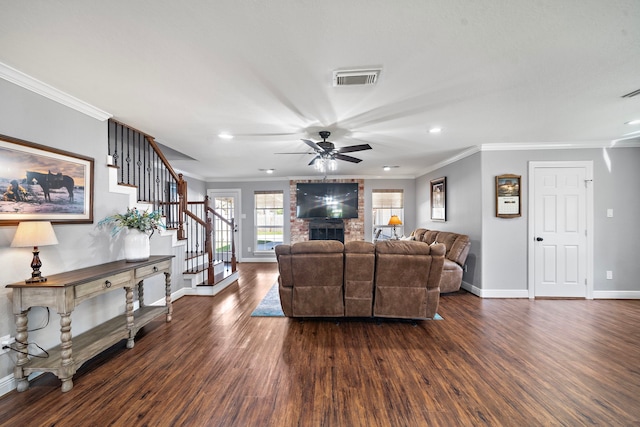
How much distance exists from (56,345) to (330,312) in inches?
104

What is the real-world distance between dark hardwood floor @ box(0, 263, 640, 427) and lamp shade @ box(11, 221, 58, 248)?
1.17m

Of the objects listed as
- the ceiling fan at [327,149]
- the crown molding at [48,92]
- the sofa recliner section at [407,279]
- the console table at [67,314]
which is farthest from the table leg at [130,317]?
the sofa recliner section at [407,279]

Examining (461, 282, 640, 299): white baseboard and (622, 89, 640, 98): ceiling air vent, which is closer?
(622, 89, 640, 98): ceiling air vent

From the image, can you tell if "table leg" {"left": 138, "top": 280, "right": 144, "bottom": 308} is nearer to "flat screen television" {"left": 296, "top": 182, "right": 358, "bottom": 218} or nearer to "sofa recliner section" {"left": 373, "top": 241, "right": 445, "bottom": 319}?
"sofa recliner section" {"left": 373, "top": 241, "right": 445, "bottom": 319}

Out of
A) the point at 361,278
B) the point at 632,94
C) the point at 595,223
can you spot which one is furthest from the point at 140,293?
the point at 595,223

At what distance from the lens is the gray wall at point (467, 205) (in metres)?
4.11

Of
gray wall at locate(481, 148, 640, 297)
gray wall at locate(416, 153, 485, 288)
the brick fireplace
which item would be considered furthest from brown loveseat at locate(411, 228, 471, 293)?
the brick fireplace

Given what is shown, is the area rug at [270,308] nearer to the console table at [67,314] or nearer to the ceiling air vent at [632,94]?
the console table at [67,314]

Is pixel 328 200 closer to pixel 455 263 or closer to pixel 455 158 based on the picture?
pixel 455 158

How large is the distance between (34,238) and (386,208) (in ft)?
21.7

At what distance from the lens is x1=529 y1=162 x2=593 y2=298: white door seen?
3924 millimetres

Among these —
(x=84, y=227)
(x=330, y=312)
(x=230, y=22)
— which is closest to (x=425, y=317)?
(x=330, y=312)

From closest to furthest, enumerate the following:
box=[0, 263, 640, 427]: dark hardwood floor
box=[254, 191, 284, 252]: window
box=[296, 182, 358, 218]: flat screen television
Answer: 1. box=[0, 263, 640, 427]: dark hardwood floor
2. box=[296, 182, 358, 218]: flat screen television
3. box=[254, 191, 284, 252]: window

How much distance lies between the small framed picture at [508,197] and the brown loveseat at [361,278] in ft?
6.41
